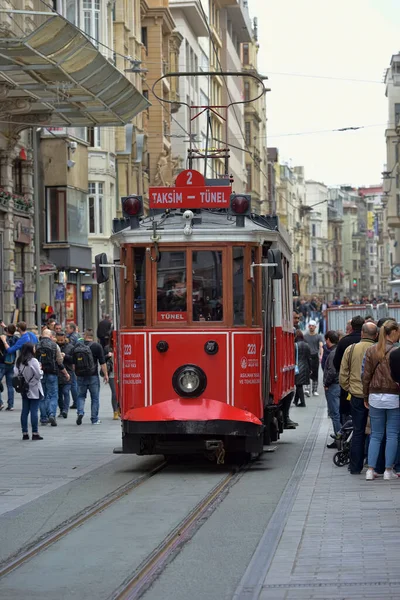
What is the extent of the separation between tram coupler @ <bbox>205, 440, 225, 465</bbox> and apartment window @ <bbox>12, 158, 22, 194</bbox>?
80.8 ft

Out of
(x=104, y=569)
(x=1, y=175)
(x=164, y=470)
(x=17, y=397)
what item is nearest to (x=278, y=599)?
(x=104, y=569)

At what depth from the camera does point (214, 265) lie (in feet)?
52.7

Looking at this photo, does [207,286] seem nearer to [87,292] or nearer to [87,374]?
[87,374]

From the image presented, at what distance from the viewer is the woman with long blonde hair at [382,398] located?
47.6 feet

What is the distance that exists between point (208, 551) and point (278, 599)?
2.24m

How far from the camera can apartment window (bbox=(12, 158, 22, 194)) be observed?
40250 millimetres

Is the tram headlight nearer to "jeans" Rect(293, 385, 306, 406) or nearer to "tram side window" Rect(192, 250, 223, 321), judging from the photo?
"tram side window" Rect(192, 250, 223, 321)

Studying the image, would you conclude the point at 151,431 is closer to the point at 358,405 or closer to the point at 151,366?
the point at 151,366

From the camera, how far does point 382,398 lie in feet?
47.8

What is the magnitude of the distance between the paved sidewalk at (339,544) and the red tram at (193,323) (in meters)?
1.66

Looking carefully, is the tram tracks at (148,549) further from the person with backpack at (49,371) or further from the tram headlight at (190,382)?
the person with backpack at (49,371)

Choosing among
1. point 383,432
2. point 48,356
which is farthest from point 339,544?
point 48,356

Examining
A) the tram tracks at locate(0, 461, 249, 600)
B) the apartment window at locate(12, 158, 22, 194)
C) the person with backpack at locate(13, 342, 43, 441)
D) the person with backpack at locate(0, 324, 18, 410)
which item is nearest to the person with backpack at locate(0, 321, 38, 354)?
the person with backpack at locate(0, 324, 18, 410)

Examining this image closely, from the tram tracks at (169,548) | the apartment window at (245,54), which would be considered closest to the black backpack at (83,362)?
the tram tracks at (169,548)
